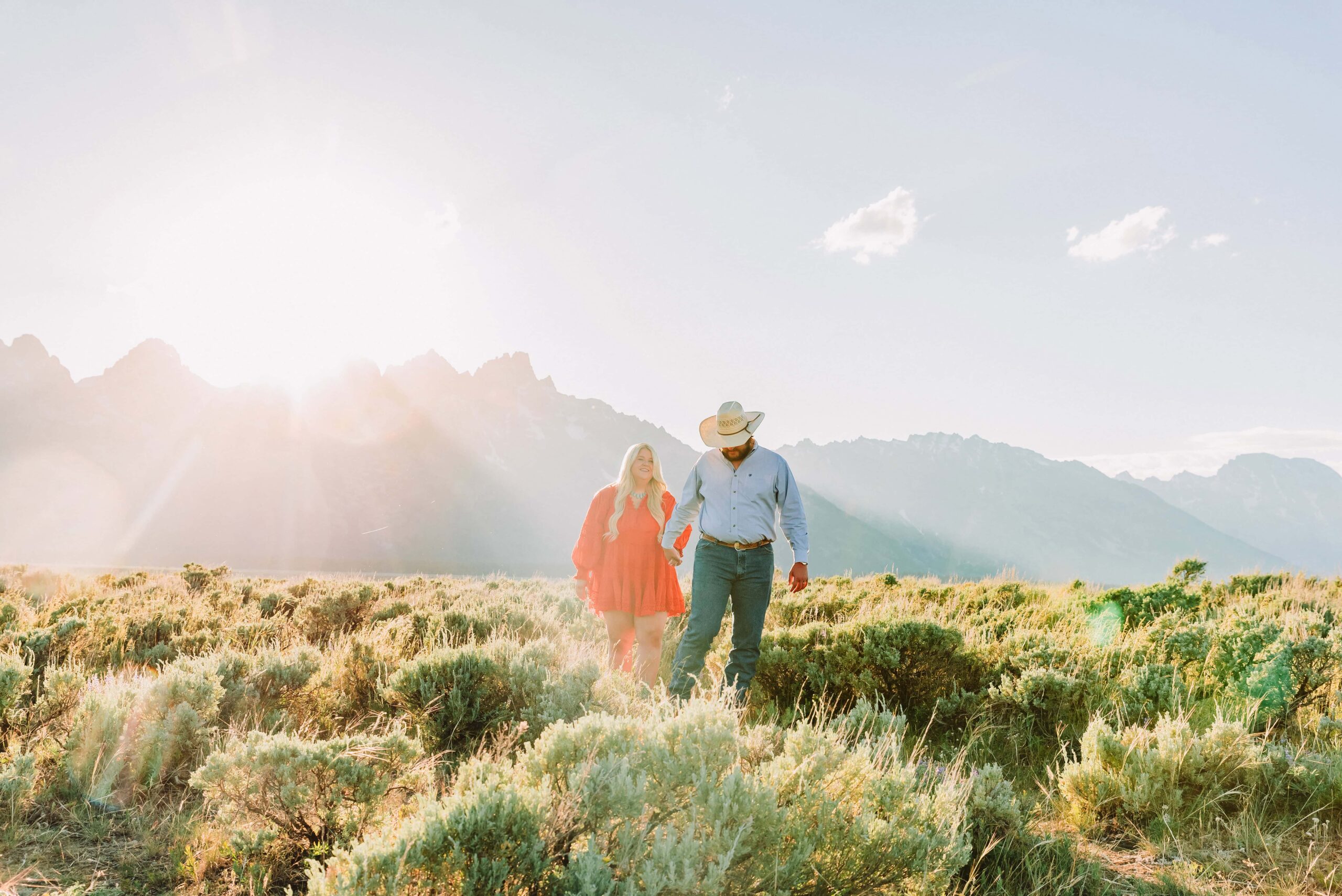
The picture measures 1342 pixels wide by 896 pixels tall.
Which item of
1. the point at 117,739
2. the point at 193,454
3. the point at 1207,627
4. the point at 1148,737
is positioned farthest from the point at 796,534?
the point at 193,454

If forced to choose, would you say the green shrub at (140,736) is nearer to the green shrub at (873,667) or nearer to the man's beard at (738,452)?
the man's beard at (738,452)

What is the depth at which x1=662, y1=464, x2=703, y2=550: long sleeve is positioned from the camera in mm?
5621

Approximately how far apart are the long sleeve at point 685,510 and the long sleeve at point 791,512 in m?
0.67

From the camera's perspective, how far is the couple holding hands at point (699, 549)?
17.3 ft

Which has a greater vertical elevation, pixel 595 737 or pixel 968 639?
pixel 595 737

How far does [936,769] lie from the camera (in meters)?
3.96

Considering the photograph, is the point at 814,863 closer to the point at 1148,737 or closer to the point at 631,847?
the point at 631,847

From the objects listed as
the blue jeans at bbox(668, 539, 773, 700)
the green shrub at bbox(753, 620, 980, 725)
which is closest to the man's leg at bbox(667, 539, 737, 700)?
the blue jeans at bbox(668, 539, 773, 700)

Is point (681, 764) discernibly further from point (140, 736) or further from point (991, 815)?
point (140, 736)

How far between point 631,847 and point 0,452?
240 metres

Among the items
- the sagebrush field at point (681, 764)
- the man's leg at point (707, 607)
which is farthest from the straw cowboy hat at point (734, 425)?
the sagebrush field at point (681, 764)

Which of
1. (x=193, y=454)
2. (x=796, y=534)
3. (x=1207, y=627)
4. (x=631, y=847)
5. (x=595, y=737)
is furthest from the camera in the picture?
(x=193, y=454)

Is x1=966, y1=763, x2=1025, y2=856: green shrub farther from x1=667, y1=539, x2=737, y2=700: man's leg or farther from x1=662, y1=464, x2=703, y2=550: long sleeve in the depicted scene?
x1=662, y1=464, x2=703, y2=550: long sleeve

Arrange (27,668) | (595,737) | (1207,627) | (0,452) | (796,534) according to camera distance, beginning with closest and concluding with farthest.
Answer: (595,737)
(27,668)
(796,534)
(1207,627)
(0,452)
